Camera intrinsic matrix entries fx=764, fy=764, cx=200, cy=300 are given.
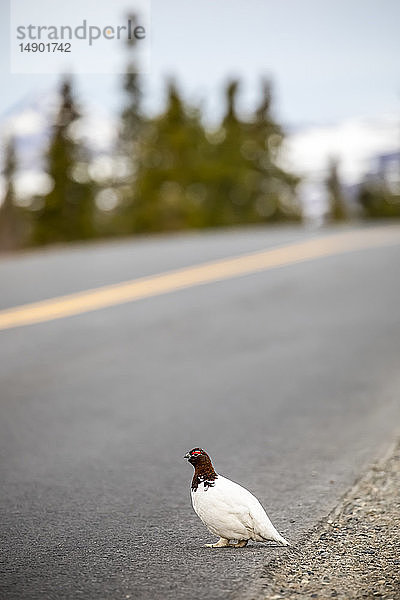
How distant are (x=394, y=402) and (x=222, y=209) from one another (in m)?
39.9

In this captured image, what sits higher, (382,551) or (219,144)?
(219,144)

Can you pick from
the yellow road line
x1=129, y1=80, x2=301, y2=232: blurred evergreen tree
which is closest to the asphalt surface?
the yellow road line

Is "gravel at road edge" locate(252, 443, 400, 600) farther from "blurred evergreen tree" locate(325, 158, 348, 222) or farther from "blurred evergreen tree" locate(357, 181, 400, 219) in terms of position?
"blurred evergreen tree" locate(325, 158, 348, 222)

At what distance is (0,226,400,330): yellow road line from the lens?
905 centimetres

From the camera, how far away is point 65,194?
42.5 metres

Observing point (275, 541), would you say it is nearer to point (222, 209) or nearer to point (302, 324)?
point (302, 324)

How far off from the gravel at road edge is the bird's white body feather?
153 mm

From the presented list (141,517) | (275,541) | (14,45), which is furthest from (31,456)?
(14,45)

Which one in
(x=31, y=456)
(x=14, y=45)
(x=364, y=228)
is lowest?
(x=31, y=456)

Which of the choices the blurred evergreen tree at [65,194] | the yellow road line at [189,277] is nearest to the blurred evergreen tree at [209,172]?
the blurred evergreen tree at [65,194]

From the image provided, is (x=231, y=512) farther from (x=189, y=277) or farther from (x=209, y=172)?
(x=209, y=172)

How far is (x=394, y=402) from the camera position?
6074 millimetres

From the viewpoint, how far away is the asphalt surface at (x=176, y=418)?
3.44 m

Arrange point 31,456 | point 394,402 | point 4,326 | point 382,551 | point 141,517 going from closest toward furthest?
point 382,551, point 141,517, point 31,456, point 394,402, point 4,326
